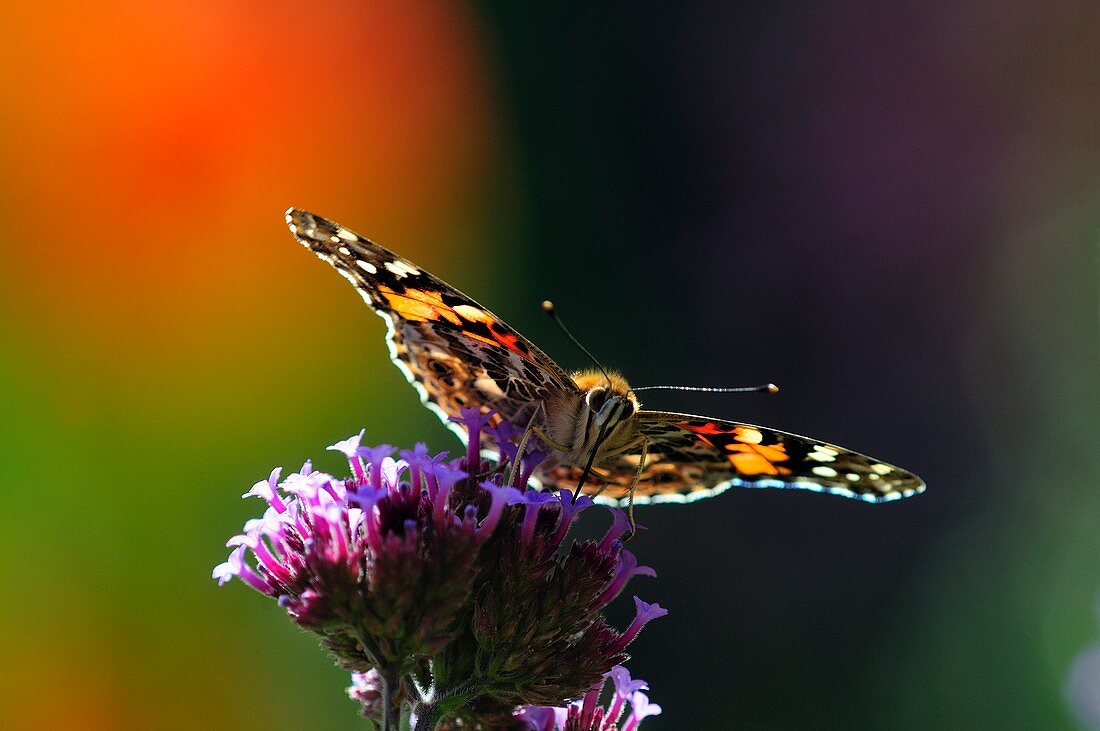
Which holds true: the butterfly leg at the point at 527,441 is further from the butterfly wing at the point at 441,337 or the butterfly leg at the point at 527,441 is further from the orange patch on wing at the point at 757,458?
the orange patch on wing at the point at 757,458

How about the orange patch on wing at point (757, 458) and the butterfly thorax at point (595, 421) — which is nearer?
the butterfly thorax at point (595, 421)

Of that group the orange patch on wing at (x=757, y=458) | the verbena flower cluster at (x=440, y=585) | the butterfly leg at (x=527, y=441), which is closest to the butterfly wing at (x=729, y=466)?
A: the orange patch on wing at (x=757, y=458)

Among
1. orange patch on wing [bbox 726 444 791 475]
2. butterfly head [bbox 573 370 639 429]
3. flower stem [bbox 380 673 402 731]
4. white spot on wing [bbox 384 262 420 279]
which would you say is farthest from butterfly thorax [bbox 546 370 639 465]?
flower stem [bbox 380 673 402 731]

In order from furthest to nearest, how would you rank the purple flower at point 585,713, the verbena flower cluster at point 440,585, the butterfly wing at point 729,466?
the butterfly wing at point 729,466 → the purple flower at point 585,713 → the verbena flower cluster at point 440,585

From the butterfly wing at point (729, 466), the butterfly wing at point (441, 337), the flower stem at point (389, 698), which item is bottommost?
the flower stem at point (389, 698)

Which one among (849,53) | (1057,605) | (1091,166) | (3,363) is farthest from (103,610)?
(1091,166)

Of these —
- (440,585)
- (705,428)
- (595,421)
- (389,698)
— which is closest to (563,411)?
(595,421)

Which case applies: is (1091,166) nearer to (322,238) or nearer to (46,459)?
(322,238)
